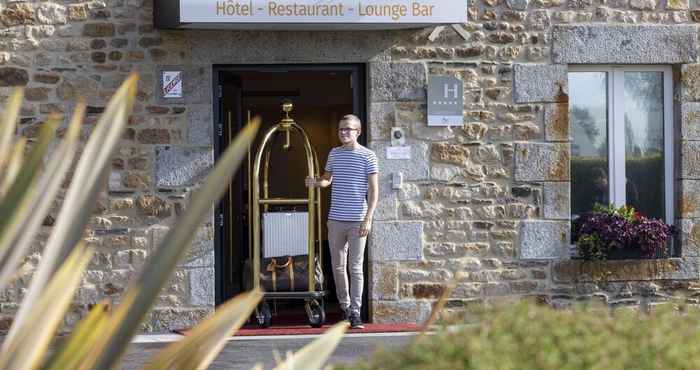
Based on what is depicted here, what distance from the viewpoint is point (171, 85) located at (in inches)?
387

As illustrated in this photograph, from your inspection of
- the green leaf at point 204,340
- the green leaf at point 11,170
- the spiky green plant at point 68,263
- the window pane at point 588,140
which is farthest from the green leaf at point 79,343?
the window pane at point 588,140

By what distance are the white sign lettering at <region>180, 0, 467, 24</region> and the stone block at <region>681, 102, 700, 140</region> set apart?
2181mm

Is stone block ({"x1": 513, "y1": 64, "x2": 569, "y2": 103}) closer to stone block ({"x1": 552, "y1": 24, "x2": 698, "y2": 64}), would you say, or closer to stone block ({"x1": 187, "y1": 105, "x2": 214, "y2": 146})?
stone block ({"x1": 552, "y1": 24, "x2": 698, "y2": 64})

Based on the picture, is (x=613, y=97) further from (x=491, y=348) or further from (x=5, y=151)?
(x=5, y=151)

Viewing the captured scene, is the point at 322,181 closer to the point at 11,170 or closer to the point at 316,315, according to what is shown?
the point at 316,315

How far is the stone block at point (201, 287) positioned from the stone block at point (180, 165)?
724 mm

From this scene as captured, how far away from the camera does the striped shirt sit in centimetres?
959

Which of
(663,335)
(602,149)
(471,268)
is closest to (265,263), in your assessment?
(471,268)

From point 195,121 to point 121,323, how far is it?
821 cm

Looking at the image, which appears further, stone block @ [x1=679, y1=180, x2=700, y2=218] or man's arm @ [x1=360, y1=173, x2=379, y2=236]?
stone block @ [x1=679, y1=180, x2=700, y2=218]

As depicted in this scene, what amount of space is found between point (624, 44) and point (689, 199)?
1413 millimetres

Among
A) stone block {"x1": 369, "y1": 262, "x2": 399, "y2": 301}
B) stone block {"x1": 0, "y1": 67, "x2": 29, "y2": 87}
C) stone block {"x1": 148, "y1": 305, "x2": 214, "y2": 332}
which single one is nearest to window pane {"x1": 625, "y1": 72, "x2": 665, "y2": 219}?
stone block {"x1": 369, "y1": 262, "x2": 399, "y2": 301}

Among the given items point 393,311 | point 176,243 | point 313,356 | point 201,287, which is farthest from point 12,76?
point 176,243

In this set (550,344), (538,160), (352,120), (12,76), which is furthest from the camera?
(538,160)
